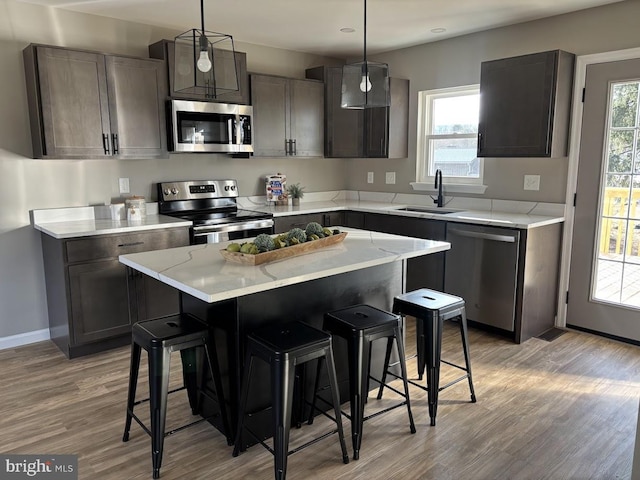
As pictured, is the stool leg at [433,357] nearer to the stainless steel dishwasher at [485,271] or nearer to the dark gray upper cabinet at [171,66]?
the stainless steel dishwasher at [485,271]

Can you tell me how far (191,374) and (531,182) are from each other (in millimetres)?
3025

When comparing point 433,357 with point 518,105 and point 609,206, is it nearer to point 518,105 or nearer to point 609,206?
point 609,206

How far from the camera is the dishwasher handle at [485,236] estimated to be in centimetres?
361

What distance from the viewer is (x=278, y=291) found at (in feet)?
7.75

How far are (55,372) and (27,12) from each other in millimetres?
2466

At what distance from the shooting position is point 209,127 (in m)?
4.11

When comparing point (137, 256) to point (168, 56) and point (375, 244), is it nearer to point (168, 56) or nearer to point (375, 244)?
point (375, 244)

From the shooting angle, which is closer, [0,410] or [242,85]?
[0,410]

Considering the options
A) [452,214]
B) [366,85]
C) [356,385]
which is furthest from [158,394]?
[452,214]

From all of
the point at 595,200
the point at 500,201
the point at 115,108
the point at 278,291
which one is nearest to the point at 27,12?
the point at 115,108

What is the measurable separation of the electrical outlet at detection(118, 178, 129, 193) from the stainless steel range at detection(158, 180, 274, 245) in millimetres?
254

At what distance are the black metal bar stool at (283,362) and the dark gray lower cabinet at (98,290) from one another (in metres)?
1.68
